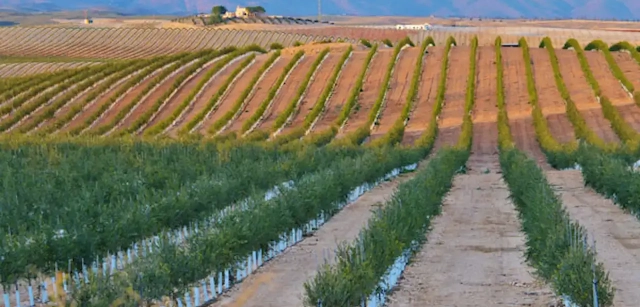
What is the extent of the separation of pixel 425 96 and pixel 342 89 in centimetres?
436

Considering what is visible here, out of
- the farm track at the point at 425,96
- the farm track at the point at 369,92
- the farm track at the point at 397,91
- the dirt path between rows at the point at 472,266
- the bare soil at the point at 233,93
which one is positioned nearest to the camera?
the dirt path between rows at the point at 472,266

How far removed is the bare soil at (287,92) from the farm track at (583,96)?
13497 mm

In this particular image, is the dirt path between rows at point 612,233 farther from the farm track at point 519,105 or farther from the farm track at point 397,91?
the farm track at point 397,91

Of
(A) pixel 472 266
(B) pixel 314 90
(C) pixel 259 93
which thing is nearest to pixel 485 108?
(B) pixel 314 90

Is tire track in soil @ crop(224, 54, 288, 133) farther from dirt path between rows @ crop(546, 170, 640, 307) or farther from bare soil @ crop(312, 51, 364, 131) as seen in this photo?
dirt path between rows @ crop(546, 170, 640, 307)

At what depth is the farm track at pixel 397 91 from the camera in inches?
1795

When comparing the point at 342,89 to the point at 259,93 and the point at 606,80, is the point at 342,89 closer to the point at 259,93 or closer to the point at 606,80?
the point at 259,93

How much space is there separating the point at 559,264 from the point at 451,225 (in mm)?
7964

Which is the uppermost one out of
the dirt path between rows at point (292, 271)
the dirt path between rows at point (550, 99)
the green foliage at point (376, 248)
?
the dirt path between rows at point (550, 99)

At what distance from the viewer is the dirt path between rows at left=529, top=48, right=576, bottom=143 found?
140ft

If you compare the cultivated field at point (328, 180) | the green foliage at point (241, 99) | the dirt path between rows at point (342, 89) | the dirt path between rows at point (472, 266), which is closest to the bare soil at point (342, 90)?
the dirt path between rows at point (342, 89)

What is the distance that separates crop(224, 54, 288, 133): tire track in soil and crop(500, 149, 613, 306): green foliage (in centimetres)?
2891

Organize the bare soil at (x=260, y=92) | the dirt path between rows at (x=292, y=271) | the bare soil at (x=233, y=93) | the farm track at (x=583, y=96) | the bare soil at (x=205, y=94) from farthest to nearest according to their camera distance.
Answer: the bare soil at (x=205, y=94), the bare soil at (x=233, y=93), the bare soil at (x=260, y=92), the farm track at (x=583, y=96), the dirt path between rows at (x=292, y=271)

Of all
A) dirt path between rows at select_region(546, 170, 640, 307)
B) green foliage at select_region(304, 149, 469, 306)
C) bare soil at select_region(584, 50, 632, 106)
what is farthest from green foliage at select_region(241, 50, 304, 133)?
green foliage at select_region(304, 149, 469, 306)
